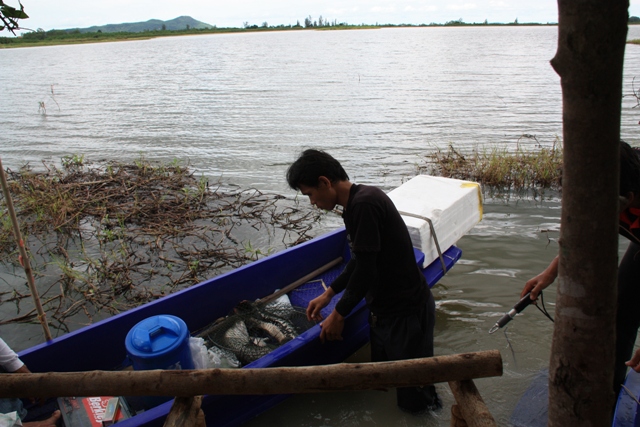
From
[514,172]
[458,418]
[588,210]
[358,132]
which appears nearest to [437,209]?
[458,418]

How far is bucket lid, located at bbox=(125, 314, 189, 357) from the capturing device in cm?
286

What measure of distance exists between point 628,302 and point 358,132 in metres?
10.3

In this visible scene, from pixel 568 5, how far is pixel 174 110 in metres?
17.0

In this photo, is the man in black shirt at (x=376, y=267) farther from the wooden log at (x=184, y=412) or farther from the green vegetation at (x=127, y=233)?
the green vegetation at (x=127, y=233)

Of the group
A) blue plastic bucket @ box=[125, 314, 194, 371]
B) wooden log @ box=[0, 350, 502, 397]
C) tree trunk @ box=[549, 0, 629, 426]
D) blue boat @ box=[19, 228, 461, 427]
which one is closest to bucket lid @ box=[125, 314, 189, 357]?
blue plastic bucket @ box=[125, 314, 194, 371]

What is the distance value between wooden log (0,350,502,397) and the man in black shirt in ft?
2.36

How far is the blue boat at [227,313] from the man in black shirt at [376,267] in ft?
1.35

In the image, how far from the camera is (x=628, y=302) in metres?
2.82

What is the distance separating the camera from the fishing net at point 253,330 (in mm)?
3527

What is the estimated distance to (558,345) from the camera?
4.09 feet

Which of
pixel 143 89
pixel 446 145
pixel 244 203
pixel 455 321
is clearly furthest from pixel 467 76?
pixel 455 321

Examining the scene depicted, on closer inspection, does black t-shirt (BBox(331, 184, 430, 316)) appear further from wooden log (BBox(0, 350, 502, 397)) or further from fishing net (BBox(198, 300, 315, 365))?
fishing net (BBox(198, 300, 315, 365))

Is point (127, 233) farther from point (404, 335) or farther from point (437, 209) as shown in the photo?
point (404, 335)

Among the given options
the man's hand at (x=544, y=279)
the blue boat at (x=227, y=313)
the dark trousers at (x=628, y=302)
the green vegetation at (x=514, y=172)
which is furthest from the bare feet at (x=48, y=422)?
the green vegetation at (x=514, y=172)
